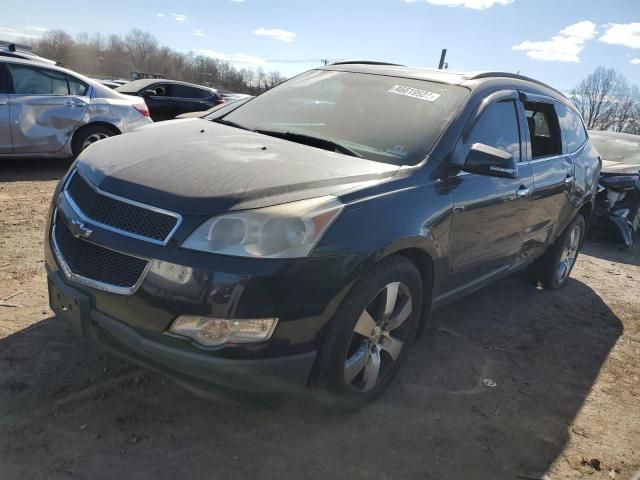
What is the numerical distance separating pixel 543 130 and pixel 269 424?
128 inches

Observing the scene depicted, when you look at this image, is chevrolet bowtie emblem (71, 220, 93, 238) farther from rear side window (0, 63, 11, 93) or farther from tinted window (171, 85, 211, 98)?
tinted window (171, 85, 211, 98)

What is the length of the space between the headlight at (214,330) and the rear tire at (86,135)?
6.13 meters

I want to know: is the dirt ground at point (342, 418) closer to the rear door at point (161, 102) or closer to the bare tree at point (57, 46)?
the rear door at point (161, 102)

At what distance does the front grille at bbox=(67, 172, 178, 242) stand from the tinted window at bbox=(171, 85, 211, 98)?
1225cm

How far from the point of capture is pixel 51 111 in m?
7.22

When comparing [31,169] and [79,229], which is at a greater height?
[79,229]

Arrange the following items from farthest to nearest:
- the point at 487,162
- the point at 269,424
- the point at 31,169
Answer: the point at 31,169
the point at 487,162
the point at 269,424

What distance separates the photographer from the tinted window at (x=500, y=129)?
341cm

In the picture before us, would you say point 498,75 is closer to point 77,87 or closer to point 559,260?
point 559,260

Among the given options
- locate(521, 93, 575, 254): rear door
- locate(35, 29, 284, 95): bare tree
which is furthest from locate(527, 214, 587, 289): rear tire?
locate(35, 29, 284, 95): bare tree

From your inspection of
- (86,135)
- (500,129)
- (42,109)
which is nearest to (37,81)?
(42,109)

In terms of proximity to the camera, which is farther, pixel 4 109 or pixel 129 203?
pixel 4 109

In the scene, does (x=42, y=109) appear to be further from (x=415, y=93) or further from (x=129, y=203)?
(x=129, y=203)

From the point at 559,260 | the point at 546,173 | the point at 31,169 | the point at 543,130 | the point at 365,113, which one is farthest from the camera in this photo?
the point at 31,169
